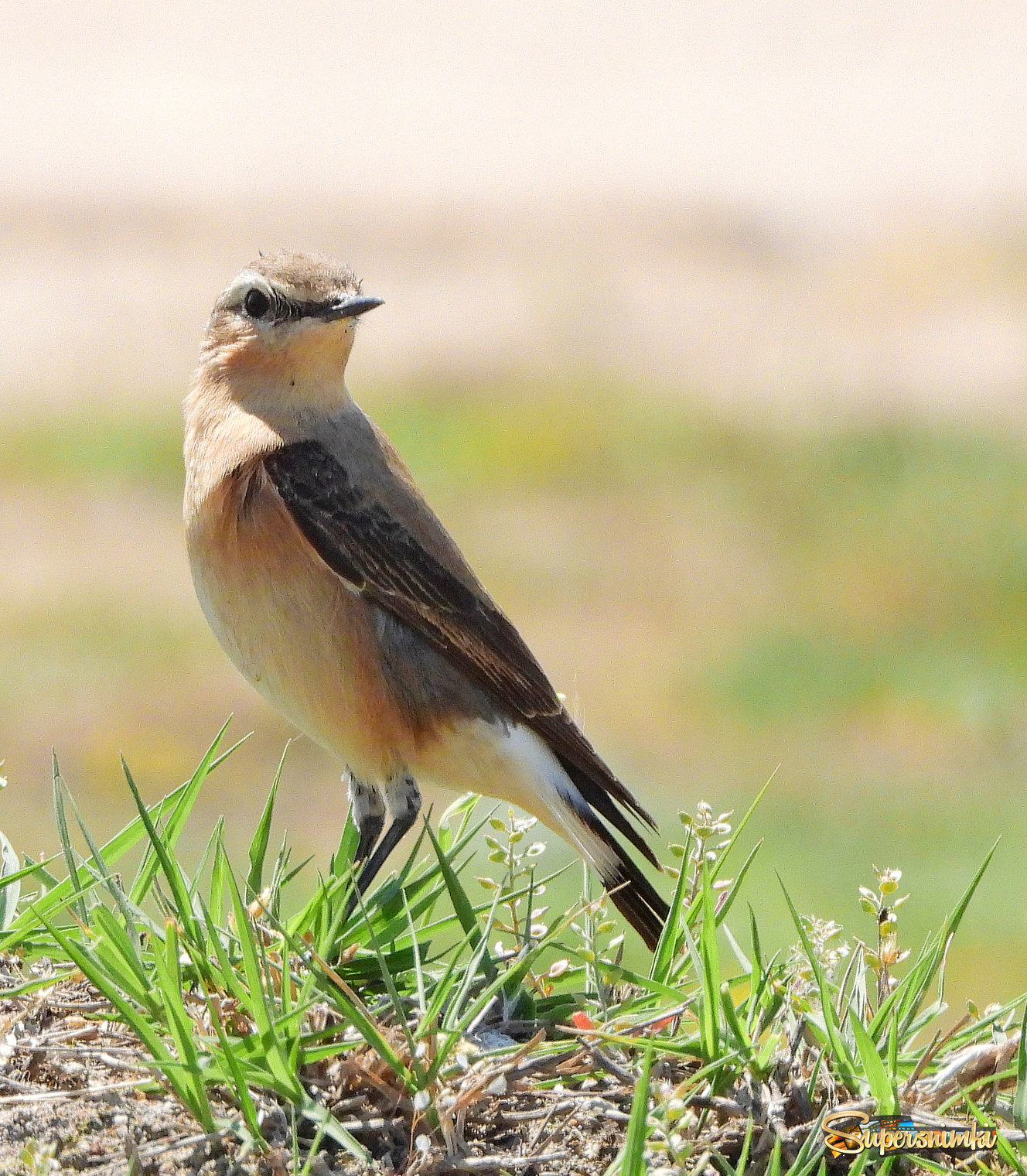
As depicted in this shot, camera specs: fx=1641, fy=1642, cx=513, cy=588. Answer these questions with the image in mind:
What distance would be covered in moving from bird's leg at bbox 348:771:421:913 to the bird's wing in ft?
1.38

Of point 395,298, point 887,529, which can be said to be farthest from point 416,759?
point 395,298

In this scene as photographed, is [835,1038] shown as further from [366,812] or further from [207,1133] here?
[366,812]

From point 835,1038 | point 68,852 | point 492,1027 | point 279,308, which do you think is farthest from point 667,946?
point 279,308

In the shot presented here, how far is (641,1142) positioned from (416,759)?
7.44 feet

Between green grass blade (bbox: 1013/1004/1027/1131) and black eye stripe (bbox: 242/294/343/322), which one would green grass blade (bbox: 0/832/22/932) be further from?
green grass blade (bbox: 1013/1004/1027/1131)

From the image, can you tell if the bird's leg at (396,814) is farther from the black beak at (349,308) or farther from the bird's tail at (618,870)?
the black beak at (349,308)

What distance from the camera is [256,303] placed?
216 inches

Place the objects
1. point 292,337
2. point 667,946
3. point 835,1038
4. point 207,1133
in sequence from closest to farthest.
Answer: point 207,1133
point 835,1038
point 667,946
point 292,337

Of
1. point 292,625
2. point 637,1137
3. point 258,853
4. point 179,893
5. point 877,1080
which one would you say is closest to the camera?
point 637,1137

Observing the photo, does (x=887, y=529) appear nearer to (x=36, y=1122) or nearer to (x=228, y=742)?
(x=228, y=742)

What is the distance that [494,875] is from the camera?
29.1ft

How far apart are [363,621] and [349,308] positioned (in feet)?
3.41

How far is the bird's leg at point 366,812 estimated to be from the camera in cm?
544

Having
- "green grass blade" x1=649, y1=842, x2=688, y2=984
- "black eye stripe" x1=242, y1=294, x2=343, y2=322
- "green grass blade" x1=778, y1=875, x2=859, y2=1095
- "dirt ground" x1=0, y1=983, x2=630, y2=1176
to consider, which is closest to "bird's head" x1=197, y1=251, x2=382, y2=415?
"black eye stripe" x1=242, y1=294, x2=343, y2=322
